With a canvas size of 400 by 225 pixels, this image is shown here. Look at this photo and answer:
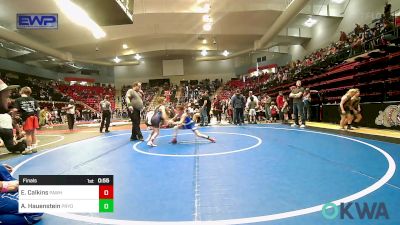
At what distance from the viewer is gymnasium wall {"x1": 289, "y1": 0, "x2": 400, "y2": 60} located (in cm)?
1623

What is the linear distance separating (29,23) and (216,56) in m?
28.4

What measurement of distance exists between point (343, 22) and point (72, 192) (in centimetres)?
2281

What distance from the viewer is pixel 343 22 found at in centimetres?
1992

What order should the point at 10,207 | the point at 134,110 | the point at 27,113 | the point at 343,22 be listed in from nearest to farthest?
the point at 10,207
the point at 27,113
the point at 134,110
the point at 343,22

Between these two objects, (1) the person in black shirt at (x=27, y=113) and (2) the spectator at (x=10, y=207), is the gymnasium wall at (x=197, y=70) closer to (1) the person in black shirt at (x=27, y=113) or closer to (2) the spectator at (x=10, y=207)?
(1) the person in black shirt at (x=27, y=113)

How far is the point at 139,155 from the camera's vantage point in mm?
5258

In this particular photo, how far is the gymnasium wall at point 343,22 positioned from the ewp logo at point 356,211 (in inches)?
653

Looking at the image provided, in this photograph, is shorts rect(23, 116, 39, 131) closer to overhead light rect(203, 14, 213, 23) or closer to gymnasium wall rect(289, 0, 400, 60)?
overhead light rect(203, 14, 213, 23)

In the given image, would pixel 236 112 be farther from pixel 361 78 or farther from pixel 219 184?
pixel 219 184

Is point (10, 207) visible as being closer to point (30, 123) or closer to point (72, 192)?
point (72, 192)

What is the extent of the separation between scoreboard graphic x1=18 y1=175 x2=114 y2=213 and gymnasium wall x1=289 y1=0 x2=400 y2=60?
18.2 meters

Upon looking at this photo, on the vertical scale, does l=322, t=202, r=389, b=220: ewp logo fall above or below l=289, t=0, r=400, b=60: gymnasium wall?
below

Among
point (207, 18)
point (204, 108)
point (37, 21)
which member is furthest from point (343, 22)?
point (37, 21)

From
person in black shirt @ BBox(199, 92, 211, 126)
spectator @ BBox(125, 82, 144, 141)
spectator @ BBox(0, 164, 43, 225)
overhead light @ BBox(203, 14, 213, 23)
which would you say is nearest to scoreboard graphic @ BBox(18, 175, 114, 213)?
spectator @ BBox(0, 164, 43, 225)
